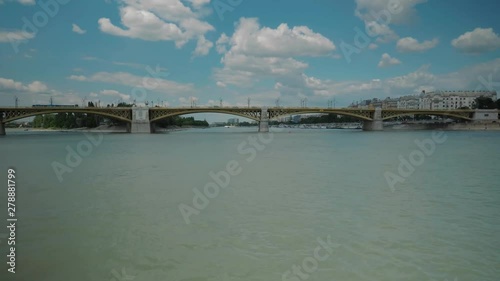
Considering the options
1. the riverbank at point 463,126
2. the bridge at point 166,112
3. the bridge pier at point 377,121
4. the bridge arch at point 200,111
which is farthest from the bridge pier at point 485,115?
the bridge arch at point 200,111

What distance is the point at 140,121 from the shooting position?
78.0 metres

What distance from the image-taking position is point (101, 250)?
25.2ft

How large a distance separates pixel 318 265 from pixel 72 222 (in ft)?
20.5

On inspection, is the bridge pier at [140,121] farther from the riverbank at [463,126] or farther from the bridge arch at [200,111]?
the riverbank at [463,126]

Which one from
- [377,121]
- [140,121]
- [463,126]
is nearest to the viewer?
[140,121]

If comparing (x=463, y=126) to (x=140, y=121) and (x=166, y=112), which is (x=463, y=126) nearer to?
(x=166, y=112)

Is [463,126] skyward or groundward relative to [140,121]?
groundward

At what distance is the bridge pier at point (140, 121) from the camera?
255ft

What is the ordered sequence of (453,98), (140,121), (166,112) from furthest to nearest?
(453,98) → (166,112) → (140,121)

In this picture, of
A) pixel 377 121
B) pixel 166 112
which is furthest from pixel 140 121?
pixel 377 121

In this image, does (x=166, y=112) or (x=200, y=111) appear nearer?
(x=200, y=111)

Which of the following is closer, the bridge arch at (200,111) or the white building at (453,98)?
the bridge arch at (200,111)

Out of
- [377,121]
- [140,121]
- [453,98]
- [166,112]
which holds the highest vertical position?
[453,98]

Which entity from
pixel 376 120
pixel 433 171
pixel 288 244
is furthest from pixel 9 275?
pixel 376 120
